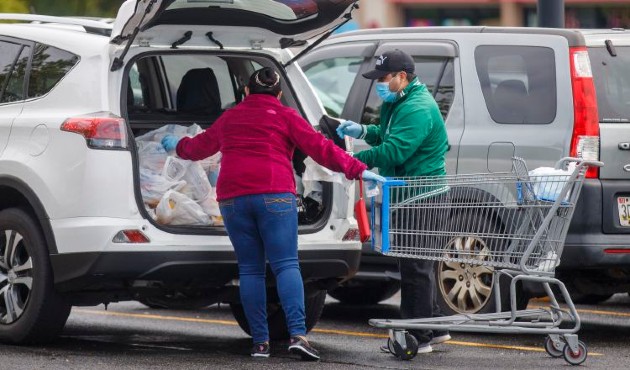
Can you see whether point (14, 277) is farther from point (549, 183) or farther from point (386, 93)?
point (549, 183)

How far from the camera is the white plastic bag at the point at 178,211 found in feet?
27.2

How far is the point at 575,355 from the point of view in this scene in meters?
8.16

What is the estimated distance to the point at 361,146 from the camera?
34.0 ft

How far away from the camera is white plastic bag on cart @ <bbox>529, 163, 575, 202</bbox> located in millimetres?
7934

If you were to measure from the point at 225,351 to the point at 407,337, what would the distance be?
1.11 metres

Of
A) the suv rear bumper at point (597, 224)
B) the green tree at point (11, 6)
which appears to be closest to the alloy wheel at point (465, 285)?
the suv rear bumper at point (597, 224)

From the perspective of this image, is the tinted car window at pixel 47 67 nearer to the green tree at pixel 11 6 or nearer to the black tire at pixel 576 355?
the black tire at pixel 576 355

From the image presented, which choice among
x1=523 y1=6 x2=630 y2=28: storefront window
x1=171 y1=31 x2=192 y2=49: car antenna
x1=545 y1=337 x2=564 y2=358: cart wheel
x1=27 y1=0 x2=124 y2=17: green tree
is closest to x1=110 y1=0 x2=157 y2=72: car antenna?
x1=171 y1=31 x2=192 y2=49: car antenna

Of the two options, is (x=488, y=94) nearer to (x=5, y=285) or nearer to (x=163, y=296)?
(x=163, y=296)

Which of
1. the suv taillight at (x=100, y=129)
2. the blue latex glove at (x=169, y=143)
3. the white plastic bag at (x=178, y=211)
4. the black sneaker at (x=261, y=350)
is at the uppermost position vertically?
the suv taillight at (x=100, y=129)

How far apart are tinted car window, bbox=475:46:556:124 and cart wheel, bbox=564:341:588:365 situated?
180cm

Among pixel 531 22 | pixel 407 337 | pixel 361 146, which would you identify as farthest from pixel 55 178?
pixel 531 22

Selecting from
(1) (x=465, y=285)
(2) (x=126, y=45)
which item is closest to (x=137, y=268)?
(2) (x=126, y=45)

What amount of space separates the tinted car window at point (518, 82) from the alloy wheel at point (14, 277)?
122 inches
